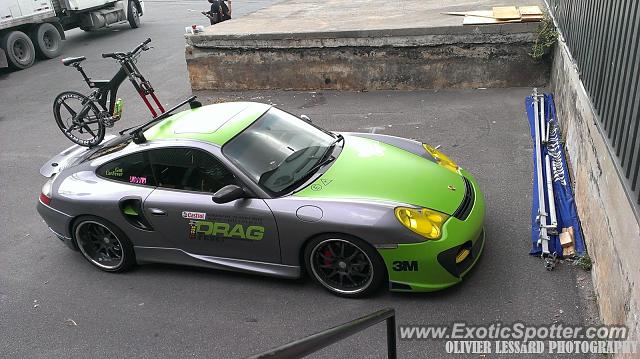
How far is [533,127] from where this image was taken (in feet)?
26.2

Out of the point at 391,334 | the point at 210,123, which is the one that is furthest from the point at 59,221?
the point at 391,334

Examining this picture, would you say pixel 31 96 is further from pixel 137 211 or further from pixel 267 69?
pixel 137 211

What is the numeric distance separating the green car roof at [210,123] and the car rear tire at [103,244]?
3.19 ft

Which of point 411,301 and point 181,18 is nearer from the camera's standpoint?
point 411,301

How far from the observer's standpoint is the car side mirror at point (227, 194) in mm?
4516

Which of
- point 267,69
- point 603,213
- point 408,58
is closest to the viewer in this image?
point 603,213

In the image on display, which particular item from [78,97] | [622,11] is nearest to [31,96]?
[78,97]

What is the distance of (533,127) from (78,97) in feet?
23.1

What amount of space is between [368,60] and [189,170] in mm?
6155

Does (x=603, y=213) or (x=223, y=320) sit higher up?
(x=603, y=213)

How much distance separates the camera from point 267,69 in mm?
11070

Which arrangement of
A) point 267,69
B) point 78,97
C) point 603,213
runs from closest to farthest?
point 603,213 < point 78,97 < point 267,69

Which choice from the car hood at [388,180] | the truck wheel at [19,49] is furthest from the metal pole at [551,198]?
the truck wheel at [19,49]

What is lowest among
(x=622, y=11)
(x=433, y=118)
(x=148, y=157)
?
(x=433, y=118)
